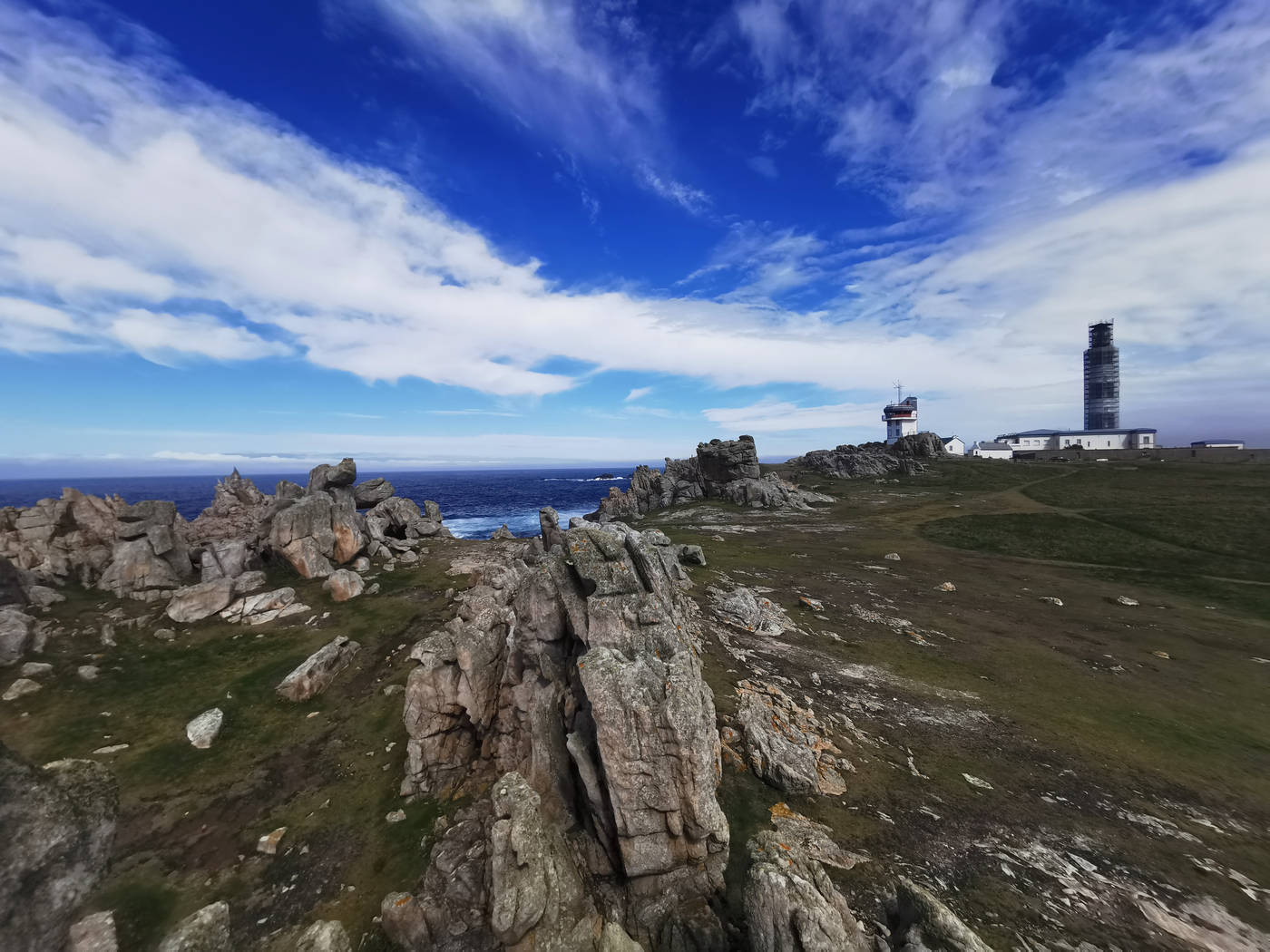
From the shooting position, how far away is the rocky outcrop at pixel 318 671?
88.4 ft

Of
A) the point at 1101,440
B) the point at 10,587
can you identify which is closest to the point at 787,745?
the point at 10,587

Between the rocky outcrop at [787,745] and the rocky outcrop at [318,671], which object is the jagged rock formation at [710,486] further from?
the rocky outcrop at [787,745]

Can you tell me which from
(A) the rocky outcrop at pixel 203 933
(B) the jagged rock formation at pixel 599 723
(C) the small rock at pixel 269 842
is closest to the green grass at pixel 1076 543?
(B) the jagged rock formation at pixel 599 723

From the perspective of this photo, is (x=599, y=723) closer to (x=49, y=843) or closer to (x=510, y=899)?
(x=510, y=899)

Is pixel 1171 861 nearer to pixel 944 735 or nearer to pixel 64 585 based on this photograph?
pixel 944 735

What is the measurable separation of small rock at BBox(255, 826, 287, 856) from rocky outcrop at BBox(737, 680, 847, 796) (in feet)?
61.4

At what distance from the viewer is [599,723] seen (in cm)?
1491

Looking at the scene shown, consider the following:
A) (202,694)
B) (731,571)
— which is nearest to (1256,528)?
(731,571)

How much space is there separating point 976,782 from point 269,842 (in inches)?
1123

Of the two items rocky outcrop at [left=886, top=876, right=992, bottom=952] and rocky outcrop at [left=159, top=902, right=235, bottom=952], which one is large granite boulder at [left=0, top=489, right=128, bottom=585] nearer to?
rocky outcrop at [left=159, top=902, right=235, bottom=952]

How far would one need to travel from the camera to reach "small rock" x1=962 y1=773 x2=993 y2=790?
65.1ft

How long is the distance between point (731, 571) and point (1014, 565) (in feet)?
125

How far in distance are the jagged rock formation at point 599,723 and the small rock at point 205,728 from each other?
36.7 ft

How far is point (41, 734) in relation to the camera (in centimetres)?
2272
